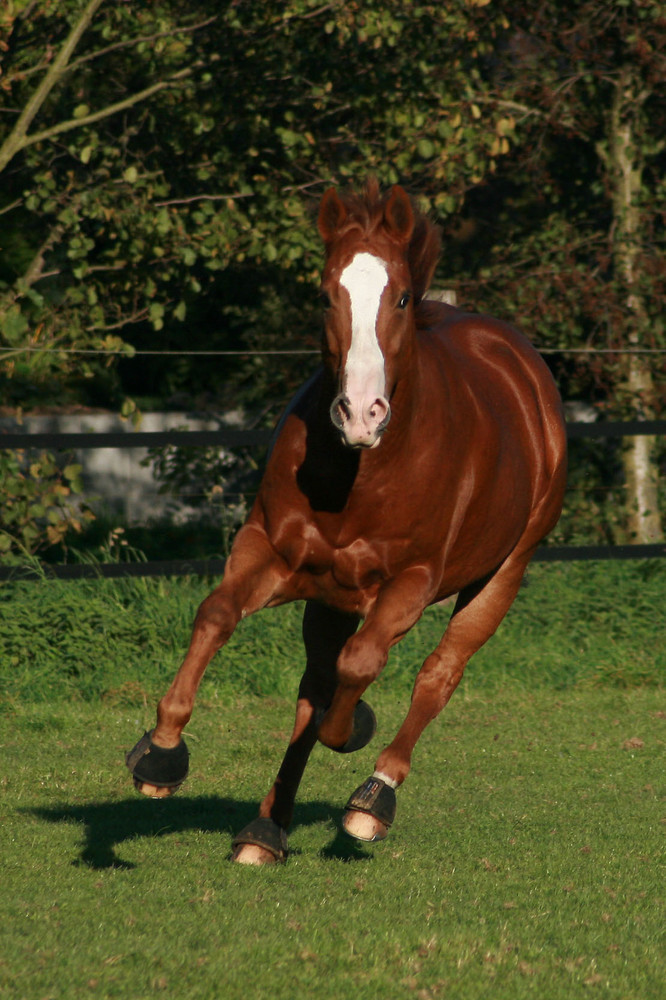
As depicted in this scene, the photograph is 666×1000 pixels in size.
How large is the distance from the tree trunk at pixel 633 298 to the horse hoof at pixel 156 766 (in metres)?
7.41

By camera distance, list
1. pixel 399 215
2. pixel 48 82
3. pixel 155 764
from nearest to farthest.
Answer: pixel 155 764 → pixel 399 215 → pixel 48 82

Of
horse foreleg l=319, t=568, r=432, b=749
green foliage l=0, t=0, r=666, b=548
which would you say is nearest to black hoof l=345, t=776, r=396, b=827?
horse foreleg l=319, t=568, r=432, b=749

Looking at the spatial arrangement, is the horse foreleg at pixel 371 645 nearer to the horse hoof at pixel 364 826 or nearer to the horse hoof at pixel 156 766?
the horse hoof at pixel 364 826

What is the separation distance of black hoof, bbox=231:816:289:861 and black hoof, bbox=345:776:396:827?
2.43 ft

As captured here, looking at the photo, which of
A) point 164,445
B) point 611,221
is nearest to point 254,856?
point 164,445

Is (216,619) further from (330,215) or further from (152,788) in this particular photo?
(330,215)

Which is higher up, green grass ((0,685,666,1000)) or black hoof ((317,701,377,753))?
black hoof ((317,701,377,753))

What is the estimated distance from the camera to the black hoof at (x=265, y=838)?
478 centimetres

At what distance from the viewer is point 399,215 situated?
429 centimetres

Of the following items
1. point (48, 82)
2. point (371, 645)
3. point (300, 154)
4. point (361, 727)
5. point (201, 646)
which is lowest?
point (361, 727)

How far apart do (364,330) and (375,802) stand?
1.41m

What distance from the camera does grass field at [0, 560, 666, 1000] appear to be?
145 inches

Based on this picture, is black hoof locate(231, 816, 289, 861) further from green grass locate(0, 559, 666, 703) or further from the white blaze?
green grass locate(0, 559, 666, 703)

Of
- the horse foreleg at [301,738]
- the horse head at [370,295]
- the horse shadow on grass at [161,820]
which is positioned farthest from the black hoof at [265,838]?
the horse head at [370,295]
